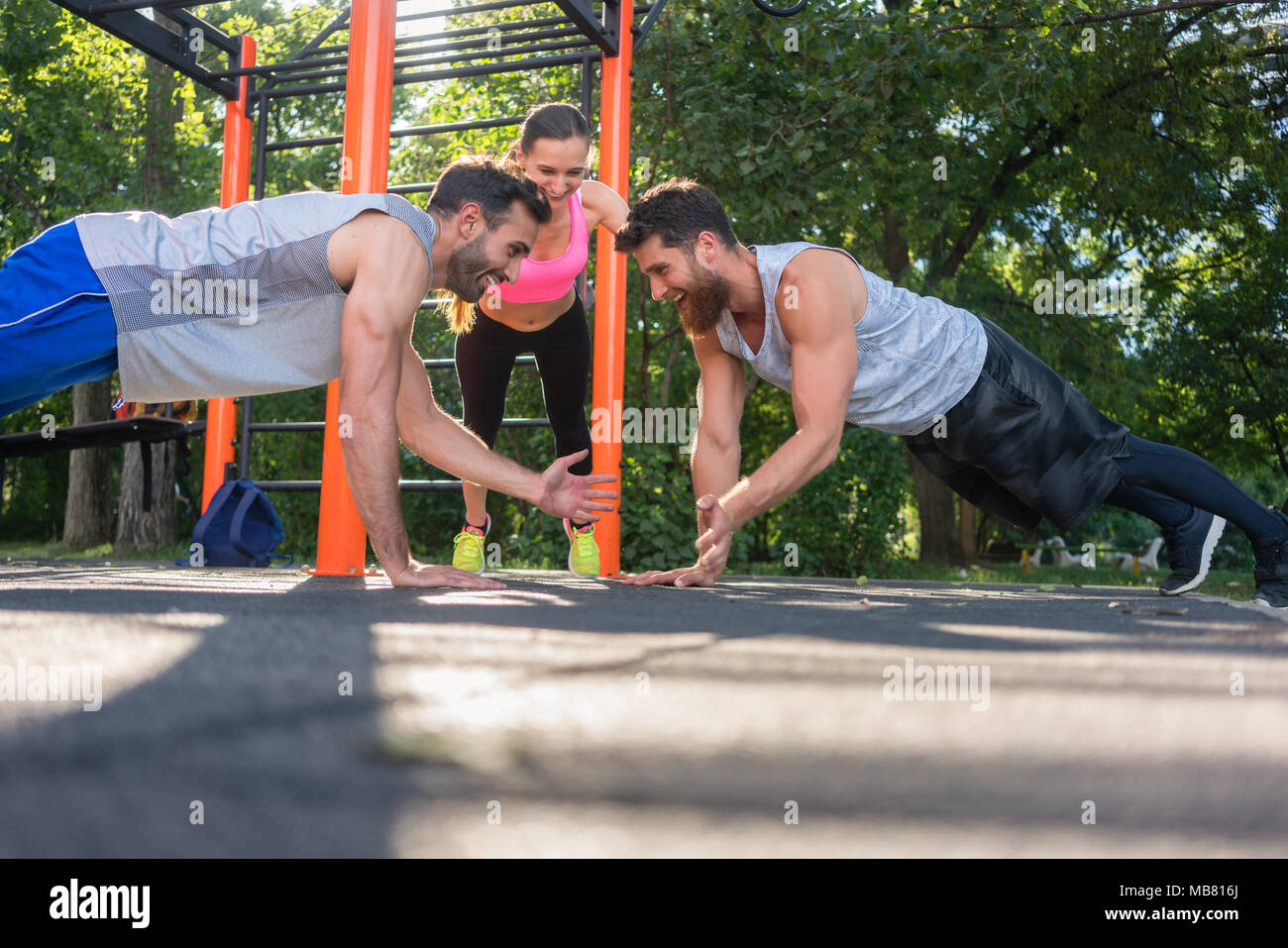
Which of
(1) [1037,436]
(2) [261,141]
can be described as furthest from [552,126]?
(2) [261,141]

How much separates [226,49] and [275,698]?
17.1 ft

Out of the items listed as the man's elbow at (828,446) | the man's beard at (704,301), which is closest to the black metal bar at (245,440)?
the man's beard at (704,301)

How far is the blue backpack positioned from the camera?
4.66m

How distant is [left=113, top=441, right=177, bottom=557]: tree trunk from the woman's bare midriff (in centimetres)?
731

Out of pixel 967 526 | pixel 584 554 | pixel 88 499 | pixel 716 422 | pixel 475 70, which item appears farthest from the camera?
pixel 967 526

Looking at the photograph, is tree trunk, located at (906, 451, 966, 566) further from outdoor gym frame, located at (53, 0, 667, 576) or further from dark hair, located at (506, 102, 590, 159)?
dark hair, located at (506, 102, 590, 159)

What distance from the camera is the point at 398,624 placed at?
4.81 feet

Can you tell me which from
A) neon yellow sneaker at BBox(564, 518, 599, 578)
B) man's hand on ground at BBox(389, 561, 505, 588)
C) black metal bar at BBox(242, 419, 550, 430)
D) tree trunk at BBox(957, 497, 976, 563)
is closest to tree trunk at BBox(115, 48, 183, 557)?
black metal bar at BBox(242, 419, 550, 430)

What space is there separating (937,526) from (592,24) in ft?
29.7

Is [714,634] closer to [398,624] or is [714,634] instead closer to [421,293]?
[398,624]

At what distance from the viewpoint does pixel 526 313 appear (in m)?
3.68

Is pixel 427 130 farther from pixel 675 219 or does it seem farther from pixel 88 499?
pixel 88 499

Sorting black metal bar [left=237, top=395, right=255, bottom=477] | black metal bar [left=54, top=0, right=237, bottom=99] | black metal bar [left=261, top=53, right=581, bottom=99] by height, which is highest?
black metal bar [left=54, top=0, right=237, bottom=99]

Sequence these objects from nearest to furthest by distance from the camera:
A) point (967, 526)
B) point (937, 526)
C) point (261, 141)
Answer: point (261, 141) → point (937, 526) → point (967, 526)
